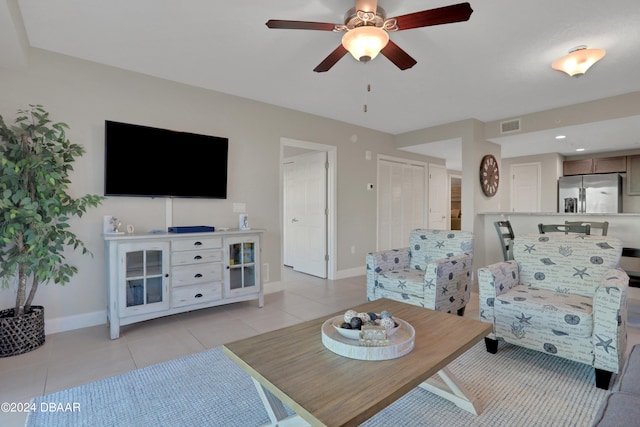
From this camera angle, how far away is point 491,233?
4688 millimetres

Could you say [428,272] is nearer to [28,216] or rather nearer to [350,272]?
[350,272]

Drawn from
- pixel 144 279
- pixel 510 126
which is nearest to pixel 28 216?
pixel 144 279

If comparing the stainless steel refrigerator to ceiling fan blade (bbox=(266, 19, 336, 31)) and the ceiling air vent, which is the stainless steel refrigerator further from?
ceiling fan blade (bbox=(266, 19, 336, 31))

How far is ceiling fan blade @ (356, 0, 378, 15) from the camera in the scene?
6.14ft

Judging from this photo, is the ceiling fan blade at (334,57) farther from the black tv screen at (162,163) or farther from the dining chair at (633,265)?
the dining chair at (633,265)

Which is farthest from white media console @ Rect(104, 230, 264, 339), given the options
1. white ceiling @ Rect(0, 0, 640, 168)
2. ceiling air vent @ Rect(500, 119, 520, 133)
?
ceiling air vent @ Rect(500, 119, 520, 133)

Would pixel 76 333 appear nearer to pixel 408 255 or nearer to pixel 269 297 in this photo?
pixel 269 297

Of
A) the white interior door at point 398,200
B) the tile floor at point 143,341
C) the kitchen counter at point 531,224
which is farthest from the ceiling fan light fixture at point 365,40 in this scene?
the white interior door at point 398,200

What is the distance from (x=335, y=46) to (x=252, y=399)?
2.66 meters

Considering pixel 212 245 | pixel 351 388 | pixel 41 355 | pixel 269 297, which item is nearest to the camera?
pixel 351 388

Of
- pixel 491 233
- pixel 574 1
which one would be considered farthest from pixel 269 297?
pixel 574 1

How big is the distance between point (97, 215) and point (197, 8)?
2017 mm

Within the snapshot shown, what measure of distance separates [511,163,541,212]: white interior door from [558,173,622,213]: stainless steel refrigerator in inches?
16.8

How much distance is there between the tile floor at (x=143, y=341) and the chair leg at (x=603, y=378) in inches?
38.3
